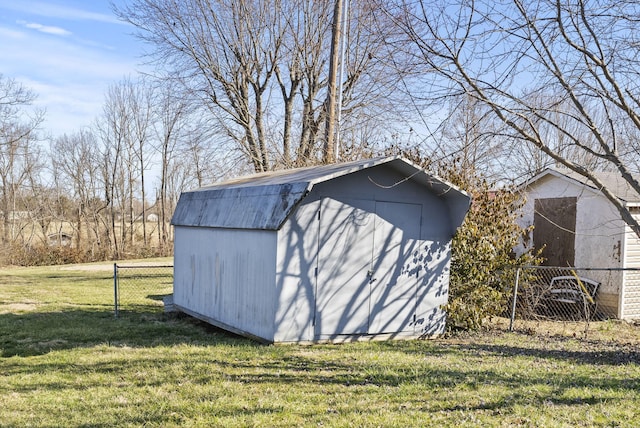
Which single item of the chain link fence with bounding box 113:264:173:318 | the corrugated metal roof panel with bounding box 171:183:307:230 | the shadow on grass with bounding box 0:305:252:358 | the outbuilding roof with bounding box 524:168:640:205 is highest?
the outbuilding roof with bounding box 524:168:640:205

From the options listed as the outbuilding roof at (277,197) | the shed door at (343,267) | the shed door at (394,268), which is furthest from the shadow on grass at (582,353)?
the outbuilding roof at (277,197)

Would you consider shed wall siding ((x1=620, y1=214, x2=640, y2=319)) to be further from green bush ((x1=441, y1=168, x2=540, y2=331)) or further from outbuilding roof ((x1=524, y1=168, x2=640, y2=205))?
green bush ((x1=441, y1=168, x2=540, y2=331))

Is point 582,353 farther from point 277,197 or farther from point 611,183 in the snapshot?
point 611,183

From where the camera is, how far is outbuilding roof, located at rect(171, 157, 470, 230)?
827 centimetres

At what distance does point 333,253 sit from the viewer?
884cm

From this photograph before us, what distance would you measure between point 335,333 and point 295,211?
6.70 feet

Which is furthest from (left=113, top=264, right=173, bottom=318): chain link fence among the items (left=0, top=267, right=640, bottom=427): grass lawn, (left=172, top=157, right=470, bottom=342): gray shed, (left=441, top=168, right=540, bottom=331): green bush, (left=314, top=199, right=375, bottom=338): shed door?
(left=441, top=168, right=540, bottom=331): green bush

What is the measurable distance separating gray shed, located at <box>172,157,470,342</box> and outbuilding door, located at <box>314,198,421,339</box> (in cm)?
2

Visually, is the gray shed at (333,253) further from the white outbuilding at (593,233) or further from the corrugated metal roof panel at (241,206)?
the white outbuilding at (593,233)

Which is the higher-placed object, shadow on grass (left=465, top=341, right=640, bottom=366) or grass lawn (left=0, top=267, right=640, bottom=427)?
grass lawn (left=0, top=267, right=640, bottom=427)

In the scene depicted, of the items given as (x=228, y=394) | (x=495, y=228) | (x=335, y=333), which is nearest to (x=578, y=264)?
(x=495, y=228)

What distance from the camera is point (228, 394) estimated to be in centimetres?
593

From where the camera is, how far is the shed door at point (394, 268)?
9.25 m

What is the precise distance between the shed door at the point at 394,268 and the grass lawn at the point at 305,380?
454mm
